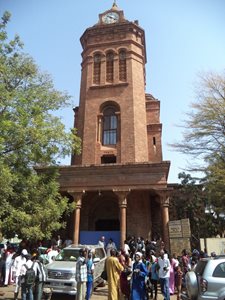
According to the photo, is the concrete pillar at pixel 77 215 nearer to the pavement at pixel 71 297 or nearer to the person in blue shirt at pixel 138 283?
the pavement at pixel 71 297

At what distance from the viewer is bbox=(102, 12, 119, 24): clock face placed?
28719mm

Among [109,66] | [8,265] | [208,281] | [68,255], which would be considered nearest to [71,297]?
[68,255]

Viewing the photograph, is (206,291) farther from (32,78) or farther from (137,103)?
(137,103)

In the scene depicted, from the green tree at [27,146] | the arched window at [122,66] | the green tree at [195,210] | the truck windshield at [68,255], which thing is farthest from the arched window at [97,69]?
the truck windshield at [68,255]

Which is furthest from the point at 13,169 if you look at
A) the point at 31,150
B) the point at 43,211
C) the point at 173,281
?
the point at 173,281

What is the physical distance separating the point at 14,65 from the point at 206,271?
46.6 feet

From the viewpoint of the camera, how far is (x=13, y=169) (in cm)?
1450

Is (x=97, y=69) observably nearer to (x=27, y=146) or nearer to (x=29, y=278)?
(x=27, y=146)

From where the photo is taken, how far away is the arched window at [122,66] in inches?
1016

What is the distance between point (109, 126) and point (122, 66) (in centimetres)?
601

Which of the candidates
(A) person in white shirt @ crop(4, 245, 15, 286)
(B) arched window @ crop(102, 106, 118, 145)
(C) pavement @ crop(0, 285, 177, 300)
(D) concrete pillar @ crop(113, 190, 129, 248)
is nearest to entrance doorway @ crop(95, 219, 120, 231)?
Result: (D) concrete pillar @ crop(113, 190, 129, 248)

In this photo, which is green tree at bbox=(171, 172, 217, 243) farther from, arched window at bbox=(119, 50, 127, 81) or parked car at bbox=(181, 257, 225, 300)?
parked car at bbox=(181, 257, 225, 300)

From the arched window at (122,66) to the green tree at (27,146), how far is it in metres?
9.68

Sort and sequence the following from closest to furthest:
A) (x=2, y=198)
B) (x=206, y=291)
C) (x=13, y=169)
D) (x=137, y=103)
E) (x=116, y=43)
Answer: (x=206, y=291), (x=2, y=198), (x=13, y=169), (x=137, y=103), (x=116, y=43)
